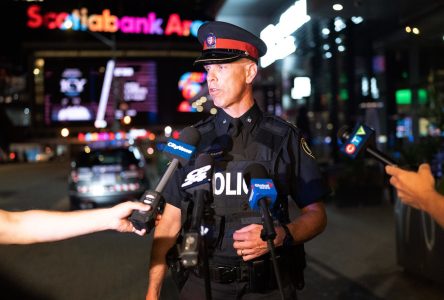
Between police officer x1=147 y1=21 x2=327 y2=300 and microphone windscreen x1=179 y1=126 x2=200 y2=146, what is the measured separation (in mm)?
233

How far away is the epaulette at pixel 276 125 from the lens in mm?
2729

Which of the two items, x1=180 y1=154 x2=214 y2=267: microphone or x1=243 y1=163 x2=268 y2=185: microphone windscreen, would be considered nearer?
x1=180 y1=154 x2=214 y2=267: microphone

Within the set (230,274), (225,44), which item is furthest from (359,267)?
(225,44)

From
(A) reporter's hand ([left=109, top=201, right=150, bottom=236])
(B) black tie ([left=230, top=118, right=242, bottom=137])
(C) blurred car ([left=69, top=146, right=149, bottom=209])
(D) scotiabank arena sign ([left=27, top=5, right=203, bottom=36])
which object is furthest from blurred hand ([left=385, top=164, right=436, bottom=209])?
(D) scotiabank arena sign ([left=27, top=5, right=203, bottom=36])

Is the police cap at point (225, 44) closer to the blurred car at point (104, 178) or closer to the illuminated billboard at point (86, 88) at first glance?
the blurred car at point (104, 178)

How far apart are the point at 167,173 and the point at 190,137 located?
0.91 ft

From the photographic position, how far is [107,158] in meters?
12.4

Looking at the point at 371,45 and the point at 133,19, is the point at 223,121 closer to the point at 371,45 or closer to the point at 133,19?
the point at 371,45

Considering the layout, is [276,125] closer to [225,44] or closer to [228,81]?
[228,81]

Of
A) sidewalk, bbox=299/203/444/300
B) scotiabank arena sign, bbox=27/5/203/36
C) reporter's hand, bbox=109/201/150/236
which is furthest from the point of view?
scotiabank arena sign, bbox=27/5/203/36

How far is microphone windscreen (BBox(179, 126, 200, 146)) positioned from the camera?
2316 millimetres

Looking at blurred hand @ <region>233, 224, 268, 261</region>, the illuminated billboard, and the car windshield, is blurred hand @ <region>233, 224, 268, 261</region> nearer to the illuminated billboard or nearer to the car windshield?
the car windshield

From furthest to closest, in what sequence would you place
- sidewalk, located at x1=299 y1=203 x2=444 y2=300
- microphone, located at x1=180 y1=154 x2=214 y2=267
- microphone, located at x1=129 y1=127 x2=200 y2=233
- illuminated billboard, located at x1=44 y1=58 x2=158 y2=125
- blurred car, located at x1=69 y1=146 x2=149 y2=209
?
1. illuminated billboard, located at x1=44 y1=58 x2=158 y2=125
2. blurred car, located at x1=69 y1=146 x2=149 y2=209
3. sidewalk, located at x1=299 y1=203 x2=444 y2=300
4. microphone, located at x1=129 y1=127 x2=200 y2=233
5. microphone, located at x1=180 y1=154 x2=214 y2=267

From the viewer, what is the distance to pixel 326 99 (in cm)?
1839
